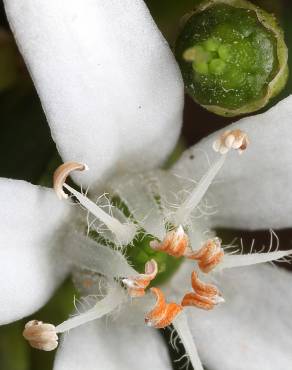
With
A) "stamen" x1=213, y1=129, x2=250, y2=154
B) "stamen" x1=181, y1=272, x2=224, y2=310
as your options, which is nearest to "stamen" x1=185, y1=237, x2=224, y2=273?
"stamen" x1=181, y1=272, x2=224, y2=310

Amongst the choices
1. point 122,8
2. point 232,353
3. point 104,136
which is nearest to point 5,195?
point 104,136

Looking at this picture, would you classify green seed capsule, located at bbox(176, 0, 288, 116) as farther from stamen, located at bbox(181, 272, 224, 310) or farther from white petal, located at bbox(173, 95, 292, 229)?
stamen, located at bbox(181, 272, 224, 310)

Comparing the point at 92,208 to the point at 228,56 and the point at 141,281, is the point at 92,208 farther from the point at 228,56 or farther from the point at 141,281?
the point at 228,56

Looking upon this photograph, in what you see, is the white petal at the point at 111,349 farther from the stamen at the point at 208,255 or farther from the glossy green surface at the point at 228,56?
the glossy green surface at the point at 228,56

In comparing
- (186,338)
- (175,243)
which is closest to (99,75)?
(175,243)

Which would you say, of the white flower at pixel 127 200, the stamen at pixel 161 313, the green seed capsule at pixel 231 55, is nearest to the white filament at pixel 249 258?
the white flower at pixel 127 200
